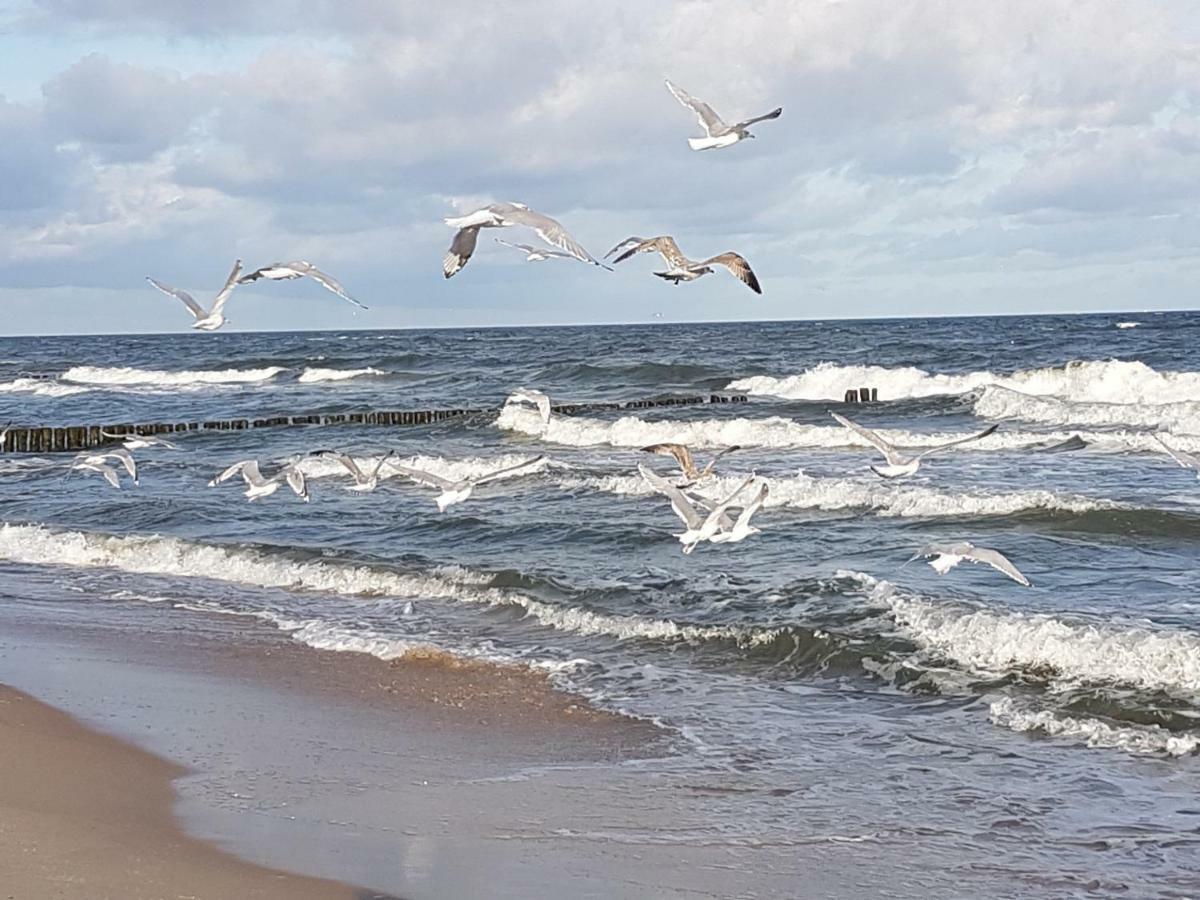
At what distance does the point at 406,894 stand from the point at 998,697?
4971 mm

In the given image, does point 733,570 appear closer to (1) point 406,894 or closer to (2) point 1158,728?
(2) point 1158,728

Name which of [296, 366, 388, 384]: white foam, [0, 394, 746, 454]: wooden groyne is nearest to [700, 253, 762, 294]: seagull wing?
[0, 394, 746, 454]: wooden groyne

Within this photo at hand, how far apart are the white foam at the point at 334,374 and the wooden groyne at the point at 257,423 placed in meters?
15.9

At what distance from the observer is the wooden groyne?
33031mm

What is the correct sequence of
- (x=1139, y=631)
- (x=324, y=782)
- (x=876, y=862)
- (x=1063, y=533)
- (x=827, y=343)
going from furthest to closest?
(x=827, y=343) < (x=1063, y=533) < (x=1139, y=631) < (x=324, y=782) < (x=876, y=862)

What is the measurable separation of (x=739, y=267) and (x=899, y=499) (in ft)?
25.6

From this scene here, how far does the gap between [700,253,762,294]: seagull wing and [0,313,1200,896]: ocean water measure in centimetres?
271

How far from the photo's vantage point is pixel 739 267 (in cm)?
1113

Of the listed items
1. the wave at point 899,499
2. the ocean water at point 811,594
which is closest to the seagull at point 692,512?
the ocean water at point 811,594

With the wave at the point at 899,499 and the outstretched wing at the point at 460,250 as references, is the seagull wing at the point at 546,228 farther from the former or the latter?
the wave at the point at 899,499

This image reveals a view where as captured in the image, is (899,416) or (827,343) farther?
(827,343)

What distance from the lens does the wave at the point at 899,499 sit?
1728 cm

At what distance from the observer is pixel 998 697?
33.0 feet

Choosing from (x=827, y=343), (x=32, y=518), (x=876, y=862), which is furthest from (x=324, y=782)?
(x=827, y=343)
